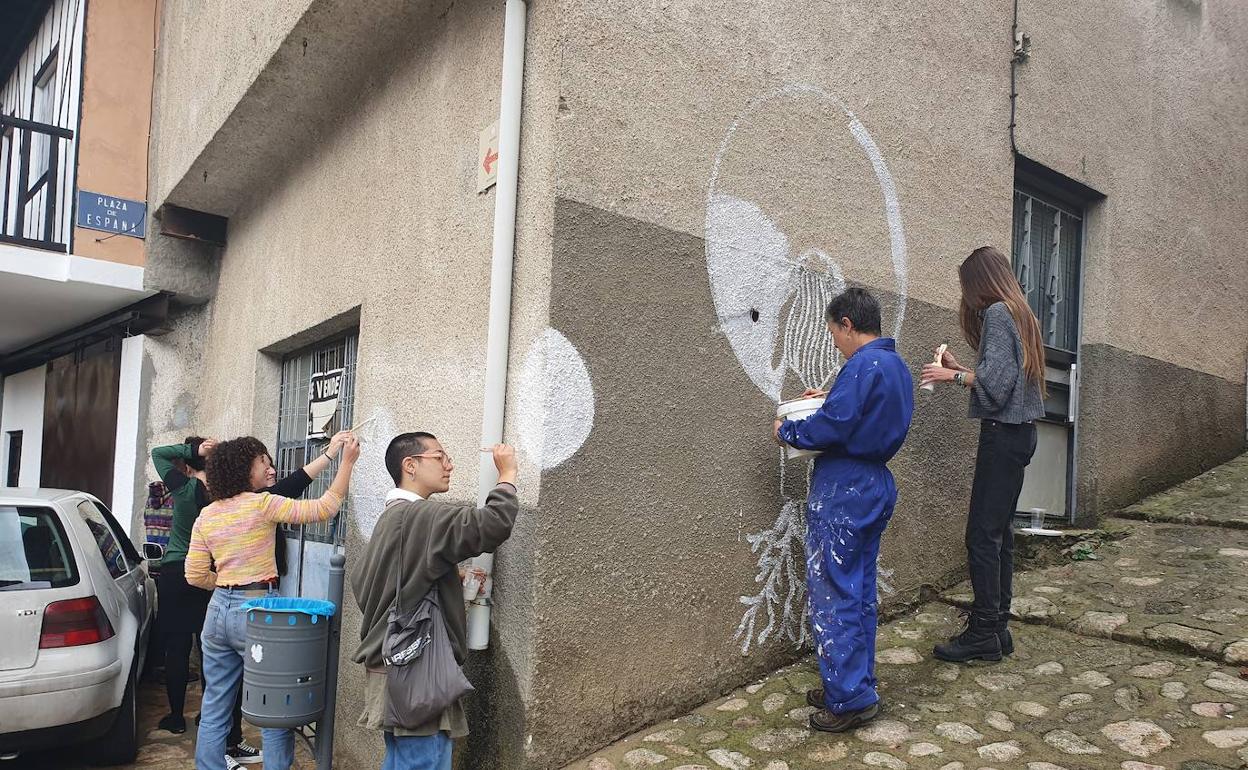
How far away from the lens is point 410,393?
4176 mm

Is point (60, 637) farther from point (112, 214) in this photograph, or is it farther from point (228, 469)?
point (112, 214)

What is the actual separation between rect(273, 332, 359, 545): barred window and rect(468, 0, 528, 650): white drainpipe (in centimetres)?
204

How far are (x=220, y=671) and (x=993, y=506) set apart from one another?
3.57 meters

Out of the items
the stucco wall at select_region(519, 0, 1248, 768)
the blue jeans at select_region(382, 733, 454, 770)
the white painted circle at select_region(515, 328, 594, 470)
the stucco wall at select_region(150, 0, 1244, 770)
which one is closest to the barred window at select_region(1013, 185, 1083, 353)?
the stucco wall at select_region(519, 0, 1248, 768)

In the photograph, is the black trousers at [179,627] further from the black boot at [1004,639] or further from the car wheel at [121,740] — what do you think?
the black boot at [1004,639]

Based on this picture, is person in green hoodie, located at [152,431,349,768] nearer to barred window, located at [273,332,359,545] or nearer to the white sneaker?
the white sneaker

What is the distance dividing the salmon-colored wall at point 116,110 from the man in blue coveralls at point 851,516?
6.94 meters

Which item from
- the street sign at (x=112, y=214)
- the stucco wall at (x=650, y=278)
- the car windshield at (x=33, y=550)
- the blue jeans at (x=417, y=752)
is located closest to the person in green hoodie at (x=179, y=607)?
the car windshield at (x=33, y=550)

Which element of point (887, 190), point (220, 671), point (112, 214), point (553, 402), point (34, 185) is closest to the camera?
point (553, 402)

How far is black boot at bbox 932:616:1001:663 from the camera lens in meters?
3.76

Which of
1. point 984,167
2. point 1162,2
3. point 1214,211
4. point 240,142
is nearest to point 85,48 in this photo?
point 240,142

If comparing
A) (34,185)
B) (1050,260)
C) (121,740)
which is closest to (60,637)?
(121,740)

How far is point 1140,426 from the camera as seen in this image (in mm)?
5945

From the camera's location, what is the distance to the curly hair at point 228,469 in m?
4.12
